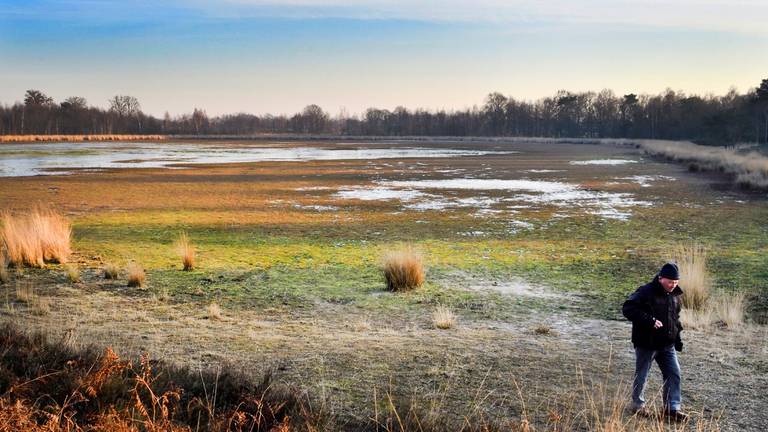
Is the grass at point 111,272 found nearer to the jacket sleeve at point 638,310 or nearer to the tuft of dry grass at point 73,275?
the tuft of dry grass at point 73,275

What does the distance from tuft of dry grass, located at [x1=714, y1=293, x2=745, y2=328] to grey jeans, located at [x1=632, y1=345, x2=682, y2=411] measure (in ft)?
12.2

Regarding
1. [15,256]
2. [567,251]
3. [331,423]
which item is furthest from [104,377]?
[567,251]

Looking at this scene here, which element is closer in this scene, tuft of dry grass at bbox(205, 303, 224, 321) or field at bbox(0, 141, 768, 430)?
field at bbox(0, 141, 768, 430)

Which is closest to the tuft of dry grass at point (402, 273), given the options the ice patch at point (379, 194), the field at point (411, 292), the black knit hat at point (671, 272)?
the field at point (411, 292)

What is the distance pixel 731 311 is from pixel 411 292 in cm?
483

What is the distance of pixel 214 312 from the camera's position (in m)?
9.18

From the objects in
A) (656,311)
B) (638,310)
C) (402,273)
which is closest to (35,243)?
(402,273)

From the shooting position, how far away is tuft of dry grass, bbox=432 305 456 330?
28.6ft

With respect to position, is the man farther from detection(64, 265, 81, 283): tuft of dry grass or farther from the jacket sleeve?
detection(64, 265, 81, 283): tuft of dry grass

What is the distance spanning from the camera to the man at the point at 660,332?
18.7ft

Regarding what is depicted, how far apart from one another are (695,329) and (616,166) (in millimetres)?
38449

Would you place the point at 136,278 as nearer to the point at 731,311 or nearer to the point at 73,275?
the point at 73,275

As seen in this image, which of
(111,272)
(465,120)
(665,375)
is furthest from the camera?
(465,120)

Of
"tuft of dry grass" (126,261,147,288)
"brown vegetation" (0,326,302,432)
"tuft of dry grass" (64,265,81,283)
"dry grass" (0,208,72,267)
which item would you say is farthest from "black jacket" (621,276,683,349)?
"dry grass" (0,208,72,267)
